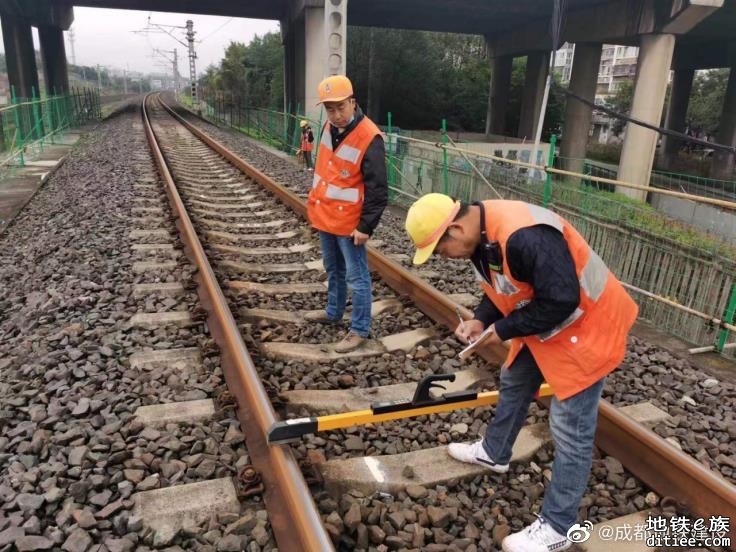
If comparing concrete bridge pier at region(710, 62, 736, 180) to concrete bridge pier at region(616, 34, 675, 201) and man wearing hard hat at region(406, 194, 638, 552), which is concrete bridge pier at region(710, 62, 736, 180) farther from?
man wearing hard hat at region(406, 194, 638, 552)

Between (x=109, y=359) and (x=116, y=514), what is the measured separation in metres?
1.51

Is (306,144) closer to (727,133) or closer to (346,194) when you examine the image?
(346,194)

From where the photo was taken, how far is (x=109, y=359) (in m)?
3.83

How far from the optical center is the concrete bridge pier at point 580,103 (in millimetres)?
29625

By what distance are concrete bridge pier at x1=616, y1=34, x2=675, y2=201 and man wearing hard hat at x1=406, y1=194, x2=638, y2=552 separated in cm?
2225

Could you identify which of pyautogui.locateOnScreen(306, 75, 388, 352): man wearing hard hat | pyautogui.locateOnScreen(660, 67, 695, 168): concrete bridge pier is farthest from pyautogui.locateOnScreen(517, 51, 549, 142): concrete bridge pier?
pyautogui.locateOnScreen(306, 75, 388, 352): man wearing hard hat

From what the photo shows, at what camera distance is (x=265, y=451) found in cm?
292

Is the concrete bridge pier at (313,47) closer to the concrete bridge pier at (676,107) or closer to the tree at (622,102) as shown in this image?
the concrete bridge pier at (676,107)

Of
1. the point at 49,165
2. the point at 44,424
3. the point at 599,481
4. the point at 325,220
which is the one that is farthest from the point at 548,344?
the point at 49,165

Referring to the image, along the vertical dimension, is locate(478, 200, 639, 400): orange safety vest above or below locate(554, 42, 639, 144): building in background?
below

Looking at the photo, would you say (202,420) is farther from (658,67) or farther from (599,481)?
(658,67)

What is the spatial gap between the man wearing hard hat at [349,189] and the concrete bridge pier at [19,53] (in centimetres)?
3125

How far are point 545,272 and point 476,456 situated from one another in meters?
1.25

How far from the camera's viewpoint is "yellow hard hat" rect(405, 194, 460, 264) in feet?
7.57
